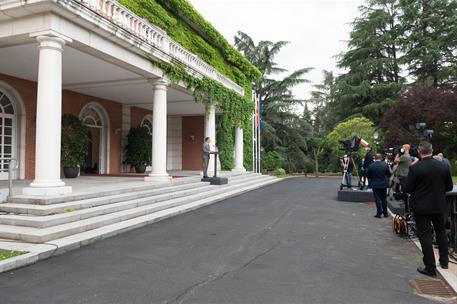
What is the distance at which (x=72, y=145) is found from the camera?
39.4ft

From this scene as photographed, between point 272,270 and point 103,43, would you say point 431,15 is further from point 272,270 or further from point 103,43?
point 272,270

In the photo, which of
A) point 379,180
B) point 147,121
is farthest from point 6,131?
point 379,180

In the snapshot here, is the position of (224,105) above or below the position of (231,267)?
above

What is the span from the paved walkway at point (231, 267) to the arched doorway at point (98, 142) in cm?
958

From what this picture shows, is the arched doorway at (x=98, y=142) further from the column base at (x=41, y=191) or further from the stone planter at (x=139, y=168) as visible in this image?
the column base at (x=41, y=191)

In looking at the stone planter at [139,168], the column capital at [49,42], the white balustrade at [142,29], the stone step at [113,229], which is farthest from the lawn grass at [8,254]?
the stone planter at [139,168]

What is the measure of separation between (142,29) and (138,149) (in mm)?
7324

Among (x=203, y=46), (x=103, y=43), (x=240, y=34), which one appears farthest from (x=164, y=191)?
(x=240, y=34)

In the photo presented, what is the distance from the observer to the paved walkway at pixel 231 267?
11.3ft

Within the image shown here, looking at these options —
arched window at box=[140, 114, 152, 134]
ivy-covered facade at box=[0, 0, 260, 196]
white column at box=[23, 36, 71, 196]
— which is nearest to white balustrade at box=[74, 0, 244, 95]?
ivy-covered facade at box=[0, 0, 260, 196]

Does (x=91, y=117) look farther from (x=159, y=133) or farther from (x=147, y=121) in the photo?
(x=159, y=133)

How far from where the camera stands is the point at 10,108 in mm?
11312

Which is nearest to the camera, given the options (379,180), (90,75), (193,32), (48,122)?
(48,122)

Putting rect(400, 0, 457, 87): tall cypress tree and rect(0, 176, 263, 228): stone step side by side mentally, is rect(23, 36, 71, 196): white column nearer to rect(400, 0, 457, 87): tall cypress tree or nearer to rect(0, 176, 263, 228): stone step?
rect(0, 176, 263, 228): stone step
